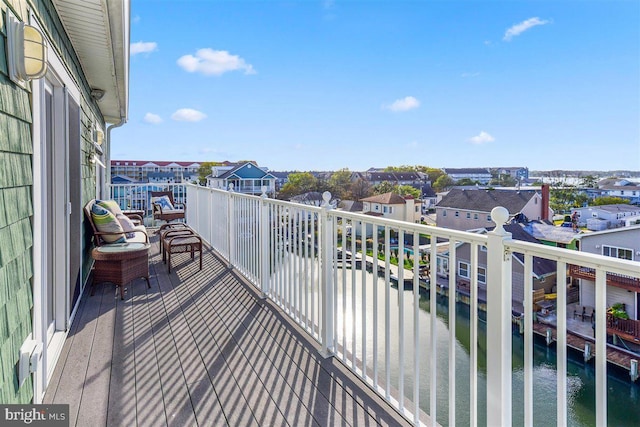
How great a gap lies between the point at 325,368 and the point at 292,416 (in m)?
0.51

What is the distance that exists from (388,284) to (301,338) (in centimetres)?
113

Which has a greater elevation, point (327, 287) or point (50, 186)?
point (50, 186)

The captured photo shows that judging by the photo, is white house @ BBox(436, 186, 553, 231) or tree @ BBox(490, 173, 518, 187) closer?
white house @ BBox(436, 186, 553, 231)

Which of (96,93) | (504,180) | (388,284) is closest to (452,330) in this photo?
(388,284)

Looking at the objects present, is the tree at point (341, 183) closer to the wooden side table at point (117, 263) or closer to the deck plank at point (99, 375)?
the wooden side table at point (117, 263)

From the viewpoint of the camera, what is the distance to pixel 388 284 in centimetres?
199

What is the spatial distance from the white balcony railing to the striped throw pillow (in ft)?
4.01

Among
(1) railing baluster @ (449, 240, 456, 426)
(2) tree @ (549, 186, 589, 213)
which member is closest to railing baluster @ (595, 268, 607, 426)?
(1) railing baluster @ (449, 240, 456, 426)

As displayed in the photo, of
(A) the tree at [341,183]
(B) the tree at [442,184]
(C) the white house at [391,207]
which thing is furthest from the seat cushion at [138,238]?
(B) the tree at [442,184]

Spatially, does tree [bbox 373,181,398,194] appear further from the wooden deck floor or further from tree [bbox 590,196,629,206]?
the wooden deck floor

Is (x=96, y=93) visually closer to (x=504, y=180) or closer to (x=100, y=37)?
(x=100, y=37)

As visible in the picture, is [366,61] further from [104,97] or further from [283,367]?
[283,367]

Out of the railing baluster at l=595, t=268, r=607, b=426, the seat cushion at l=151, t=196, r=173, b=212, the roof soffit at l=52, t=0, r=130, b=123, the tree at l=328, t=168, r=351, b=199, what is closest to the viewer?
the railing baluster at l=595, t=268, r=607, b=426

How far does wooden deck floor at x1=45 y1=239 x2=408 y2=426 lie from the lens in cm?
197
